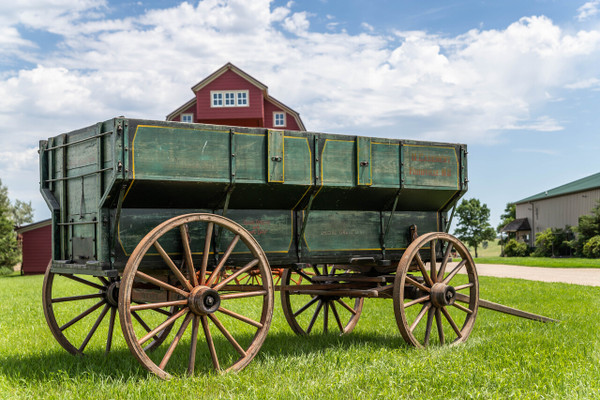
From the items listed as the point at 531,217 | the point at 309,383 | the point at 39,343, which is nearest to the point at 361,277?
the point at 309,383

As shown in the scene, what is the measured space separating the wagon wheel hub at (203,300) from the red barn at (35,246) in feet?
110

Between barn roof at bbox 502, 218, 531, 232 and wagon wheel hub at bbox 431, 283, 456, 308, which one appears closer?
wagon wheel hub at bbox 431, 283, 456, 308

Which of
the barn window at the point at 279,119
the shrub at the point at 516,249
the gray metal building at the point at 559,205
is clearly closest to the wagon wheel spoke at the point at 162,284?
the barn window at the point at 279,119

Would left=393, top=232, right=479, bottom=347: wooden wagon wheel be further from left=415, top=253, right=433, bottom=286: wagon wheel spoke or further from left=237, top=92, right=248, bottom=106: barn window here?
left=237, top=92, right=248, bottom=106: barn window

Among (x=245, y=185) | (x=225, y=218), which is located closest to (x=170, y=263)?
(x=225, y=218)

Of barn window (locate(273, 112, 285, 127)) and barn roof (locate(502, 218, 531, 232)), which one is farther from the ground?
barn window (locate(273, 112, 285, 127))

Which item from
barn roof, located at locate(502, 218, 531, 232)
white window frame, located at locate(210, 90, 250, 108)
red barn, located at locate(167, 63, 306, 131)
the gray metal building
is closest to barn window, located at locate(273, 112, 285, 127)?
red barn, located at locate(167, 63, 306, 131)

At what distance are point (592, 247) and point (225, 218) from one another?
1454 inches

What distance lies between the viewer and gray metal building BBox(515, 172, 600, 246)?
46.3 m

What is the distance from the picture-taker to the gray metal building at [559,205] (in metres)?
46.3

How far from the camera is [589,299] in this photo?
12898mm

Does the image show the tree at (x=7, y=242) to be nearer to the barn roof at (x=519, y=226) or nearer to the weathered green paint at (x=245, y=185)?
the weathered green paint at (x=245, y=185)

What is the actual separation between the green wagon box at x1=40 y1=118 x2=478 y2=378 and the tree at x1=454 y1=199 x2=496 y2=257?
55597mm

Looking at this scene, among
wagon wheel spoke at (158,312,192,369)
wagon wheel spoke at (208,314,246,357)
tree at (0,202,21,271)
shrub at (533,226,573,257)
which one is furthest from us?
shrub at (533,226,573,257)
